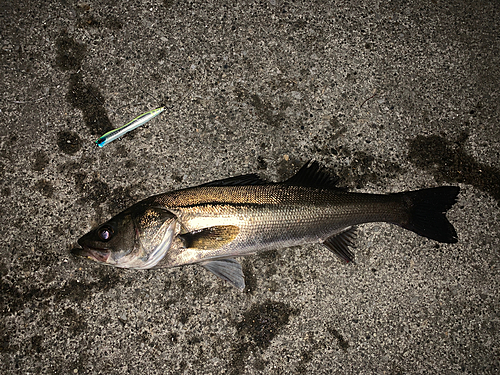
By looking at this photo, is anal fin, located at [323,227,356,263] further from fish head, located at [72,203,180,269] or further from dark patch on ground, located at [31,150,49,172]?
dark patch on ground, located at [31,150,49,172]

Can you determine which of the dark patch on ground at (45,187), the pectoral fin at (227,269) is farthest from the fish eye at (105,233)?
the dark patch on ground at (45,187)

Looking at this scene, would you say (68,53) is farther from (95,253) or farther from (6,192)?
(95,253)

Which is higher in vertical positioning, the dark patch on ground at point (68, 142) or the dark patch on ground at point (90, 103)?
the dark patch on ground at point (90, 103)

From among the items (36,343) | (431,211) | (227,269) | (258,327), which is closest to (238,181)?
(227,269)

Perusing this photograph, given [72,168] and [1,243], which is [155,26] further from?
[1,243]

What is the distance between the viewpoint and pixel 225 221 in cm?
269

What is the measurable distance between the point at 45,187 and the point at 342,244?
3201mm

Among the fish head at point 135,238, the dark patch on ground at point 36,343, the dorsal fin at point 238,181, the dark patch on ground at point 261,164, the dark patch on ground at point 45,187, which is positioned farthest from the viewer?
the dark patch on ground at point 261,164

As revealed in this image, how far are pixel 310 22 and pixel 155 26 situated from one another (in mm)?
1802

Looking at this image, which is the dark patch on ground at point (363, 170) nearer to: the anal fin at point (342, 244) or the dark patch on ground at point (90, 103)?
the anal fin at point (342, 244)

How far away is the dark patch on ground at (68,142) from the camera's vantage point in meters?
3.34

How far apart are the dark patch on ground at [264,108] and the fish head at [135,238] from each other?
60.7 inches

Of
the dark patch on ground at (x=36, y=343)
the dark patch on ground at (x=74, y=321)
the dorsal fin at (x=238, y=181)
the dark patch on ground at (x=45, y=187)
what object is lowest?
the dark patch on ground at (x=36, y=343)

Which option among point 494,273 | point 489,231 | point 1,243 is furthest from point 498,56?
point 1,243
